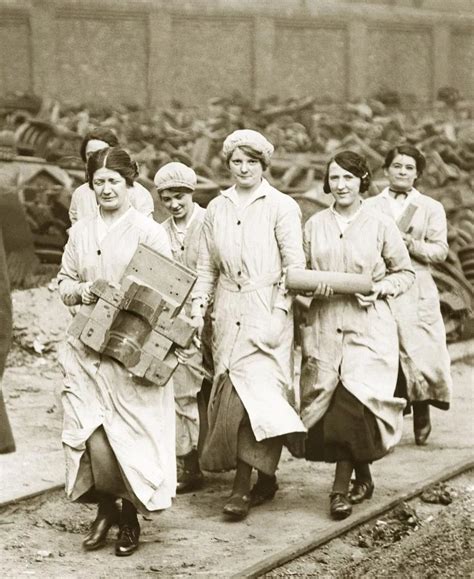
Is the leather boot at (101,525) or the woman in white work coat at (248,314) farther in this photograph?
the woman in white work coat at (248,314)

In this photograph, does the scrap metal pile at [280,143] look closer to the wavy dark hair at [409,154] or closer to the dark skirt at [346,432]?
the wavy dark hair at [409,154]

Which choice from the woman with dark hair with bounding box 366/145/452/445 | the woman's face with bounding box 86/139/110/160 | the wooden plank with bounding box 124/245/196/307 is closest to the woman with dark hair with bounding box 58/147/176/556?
the wooden plank with bounding box 124/245/196/307

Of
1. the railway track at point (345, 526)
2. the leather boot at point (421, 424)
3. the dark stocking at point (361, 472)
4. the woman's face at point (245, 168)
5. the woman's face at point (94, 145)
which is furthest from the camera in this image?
the leather boot at point (421, 424)

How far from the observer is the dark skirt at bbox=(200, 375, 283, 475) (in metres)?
6.43

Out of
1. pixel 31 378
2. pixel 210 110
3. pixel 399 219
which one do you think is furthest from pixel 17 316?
pixel 210 110

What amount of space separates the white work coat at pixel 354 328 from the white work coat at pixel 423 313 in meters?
1.43

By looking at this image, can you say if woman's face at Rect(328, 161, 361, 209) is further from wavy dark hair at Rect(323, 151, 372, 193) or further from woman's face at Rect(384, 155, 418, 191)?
woman's face at Rect(384, 155, 418, 191)

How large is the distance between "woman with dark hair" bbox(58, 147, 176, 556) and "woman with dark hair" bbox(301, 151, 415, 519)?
0.97 metres

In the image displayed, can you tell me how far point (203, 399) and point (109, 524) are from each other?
142cm

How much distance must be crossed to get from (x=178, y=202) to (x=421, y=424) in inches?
95.0

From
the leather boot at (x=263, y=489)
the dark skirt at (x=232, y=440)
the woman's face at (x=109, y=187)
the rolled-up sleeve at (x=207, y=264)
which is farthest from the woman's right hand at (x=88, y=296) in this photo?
the leather boot at (x=263, y=489)

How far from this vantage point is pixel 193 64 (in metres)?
20.3

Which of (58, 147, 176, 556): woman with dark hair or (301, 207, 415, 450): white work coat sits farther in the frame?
(301, 207, 415, 450): white work coat

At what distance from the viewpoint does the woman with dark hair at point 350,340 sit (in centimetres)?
659
